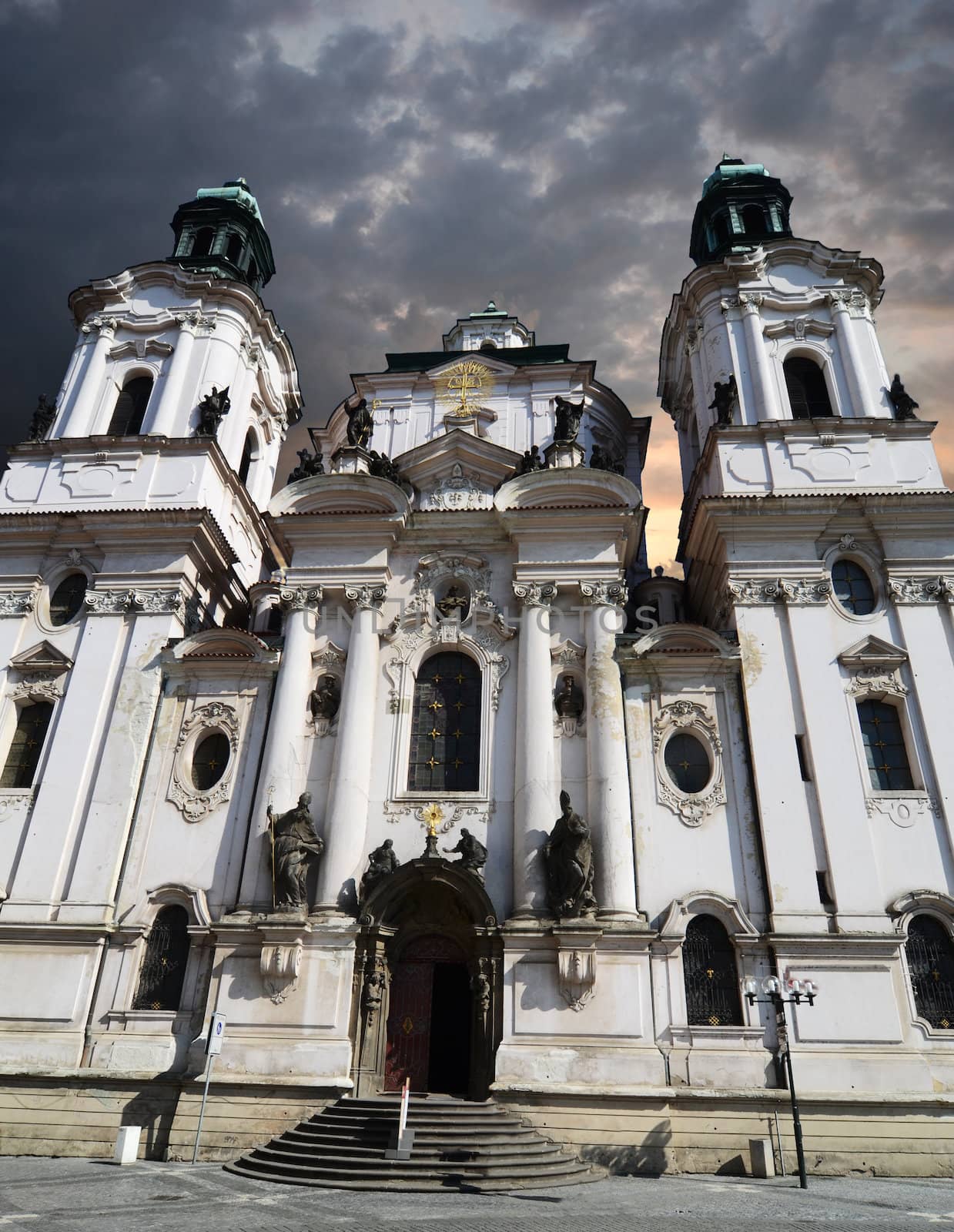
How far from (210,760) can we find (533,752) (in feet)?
24.4

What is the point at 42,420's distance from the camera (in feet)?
83.3

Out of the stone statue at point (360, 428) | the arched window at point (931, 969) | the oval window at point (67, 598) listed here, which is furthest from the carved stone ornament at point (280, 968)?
the stone statue at point (360, 428)

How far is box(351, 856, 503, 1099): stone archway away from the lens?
651 inches

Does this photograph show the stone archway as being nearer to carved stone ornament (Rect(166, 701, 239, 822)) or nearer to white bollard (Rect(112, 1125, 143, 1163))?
white bollard (Rect(112, 1125, 143, 1163))

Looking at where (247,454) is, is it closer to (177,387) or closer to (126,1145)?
(177,387)

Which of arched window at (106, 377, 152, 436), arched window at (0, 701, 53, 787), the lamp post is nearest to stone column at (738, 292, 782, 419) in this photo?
the lamp post

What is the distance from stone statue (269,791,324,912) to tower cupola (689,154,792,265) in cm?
2140

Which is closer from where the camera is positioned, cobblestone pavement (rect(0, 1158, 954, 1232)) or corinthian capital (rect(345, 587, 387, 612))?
cobblestone pavement (rect(0, 1158, 954, 1232))

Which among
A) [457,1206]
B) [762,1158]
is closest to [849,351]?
[762,1158]

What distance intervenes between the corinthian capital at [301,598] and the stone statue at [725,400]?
11319 mm

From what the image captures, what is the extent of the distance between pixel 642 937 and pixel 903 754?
696 cm

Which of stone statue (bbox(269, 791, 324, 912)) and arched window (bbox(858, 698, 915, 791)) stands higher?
arched window (bbox(858, 698, 915, 791))

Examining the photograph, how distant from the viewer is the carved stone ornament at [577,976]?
16.2 m

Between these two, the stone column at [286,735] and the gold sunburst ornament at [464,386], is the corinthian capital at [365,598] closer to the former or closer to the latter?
the stone column at [286,735]
